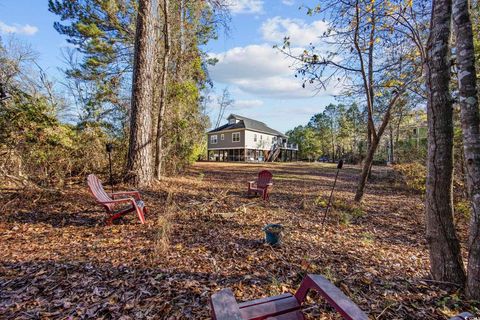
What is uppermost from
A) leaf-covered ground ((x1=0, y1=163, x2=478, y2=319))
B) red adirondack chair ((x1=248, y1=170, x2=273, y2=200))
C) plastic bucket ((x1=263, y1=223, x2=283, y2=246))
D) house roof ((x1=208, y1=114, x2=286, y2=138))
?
house roof ((x1=208, y1=114, x2=286, y2=138))

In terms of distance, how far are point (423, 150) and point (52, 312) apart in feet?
39.0

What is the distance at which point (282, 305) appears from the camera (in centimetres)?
171

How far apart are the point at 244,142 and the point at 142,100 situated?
23.0 m

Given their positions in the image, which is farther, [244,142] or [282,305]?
[244,142]

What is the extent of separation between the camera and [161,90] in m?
7.88

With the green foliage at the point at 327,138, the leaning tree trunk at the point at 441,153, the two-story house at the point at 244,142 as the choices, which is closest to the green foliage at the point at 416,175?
the leaning tree trunk at the point at 441,153

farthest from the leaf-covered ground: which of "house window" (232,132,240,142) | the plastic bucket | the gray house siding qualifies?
"house window" (232,132,240,142)

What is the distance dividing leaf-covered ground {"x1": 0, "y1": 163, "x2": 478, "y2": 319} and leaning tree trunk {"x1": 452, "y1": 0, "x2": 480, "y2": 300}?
52cm

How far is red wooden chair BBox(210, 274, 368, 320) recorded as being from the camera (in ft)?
4.27

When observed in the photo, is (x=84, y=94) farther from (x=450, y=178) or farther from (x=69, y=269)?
(x=450, y=178)

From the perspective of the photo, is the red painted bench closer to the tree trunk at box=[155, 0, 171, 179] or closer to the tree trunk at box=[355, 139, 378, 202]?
the tree trunk at box=[355, 139, 378, 202]

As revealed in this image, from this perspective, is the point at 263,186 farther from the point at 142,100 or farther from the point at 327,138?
the point at 327,138

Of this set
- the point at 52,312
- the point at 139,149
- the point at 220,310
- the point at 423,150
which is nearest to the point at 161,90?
the point at 139,149

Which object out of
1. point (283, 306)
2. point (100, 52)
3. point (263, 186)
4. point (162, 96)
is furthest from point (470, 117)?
point (100, 52)
